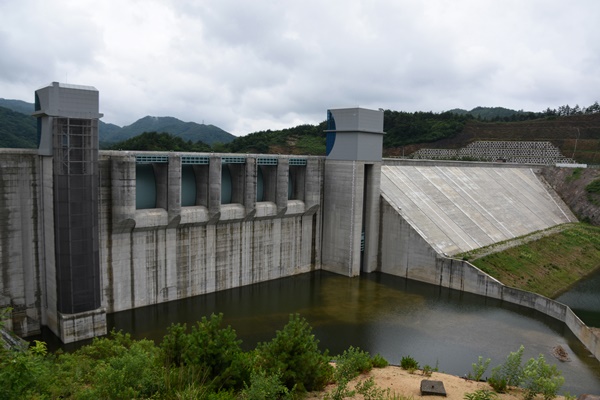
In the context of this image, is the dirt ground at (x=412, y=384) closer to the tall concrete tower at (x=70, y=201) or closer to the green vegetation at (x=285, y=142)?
the tall concrete tower at (x=70, y=201)

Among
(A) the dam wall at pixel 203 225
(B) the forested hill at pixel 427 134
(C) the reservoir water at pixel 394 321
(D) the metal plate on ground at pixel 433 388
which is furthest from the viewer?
(B) the forested hill at pixel 427 134

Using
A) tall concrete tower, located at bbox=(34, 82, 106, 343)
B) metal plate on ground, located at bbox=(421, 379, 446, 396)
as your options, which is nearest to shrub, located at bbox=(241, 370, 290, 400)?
metal plate on ground, located at bbox=(421, 379, 446, 396)

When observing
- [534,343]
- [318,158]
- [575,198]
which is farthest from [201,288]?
[575,198]

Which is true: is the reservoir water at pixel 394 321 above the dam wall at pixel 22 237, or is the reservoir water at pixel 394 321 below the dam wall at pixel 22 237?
below

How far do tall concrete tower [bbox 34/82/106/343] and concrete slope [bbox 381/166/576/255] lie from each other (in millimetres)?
19798

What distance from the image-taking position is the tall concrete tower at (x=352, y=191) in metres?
31.4

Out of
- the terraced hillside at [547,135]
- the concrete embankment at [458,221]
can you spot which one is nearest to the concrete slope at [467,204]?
the concrete embankment at [458,221]

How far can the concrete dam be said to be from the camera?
1955 centimetres

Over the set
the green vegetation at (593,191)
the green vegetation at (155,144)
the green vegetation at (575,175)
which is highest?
the green vegetation at (155,144)

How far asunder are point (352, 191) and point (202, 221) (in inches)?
417

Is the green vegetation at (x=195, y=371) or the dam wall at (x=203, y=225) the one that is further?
the dam wall at (x=203, y=225)

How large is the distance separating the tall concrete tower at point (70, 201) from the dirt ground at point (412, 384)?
12180 mm

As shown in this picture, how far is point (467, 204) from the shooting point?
132 ft

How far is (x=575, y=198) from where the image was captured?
52.3 meters
